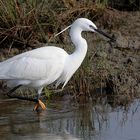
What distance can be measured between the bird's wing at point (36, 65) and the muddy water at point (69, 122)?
531 mm

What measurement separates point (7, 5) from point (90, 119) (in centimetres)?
339

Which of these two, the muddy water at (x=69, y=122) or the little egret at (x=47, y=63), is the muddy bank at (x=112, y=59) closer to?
the muddy water at (x=69, y=122)

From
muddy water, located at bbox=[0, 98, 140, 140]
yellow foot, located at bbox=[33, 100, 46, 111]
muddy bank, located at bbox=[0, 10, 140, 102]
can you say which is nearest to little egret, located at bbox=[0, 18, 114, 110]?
yellow foot, located at bbox=[33, 100, 46, 111]

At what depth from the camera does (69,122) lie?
8875 millimetres

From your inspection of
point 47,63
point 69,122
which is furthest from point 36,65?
point 69,122

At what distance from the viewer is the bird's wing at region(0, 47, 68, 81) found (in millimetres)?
9578

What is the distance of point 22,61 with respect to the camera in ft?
31.5

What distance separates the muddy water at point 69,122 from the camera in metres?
8.20

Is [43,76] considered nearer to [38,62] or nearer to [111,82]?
[38,62]

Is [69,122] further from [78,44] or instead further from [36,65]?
[78,44]

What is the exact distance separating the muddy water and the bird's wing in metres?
0.53

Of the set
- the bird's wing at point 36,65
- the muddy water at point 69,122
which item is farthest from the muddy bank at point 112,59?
the bird's wing at point 36,65

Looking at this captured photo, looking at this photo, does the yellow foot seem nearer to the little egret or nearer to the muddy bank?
the little egret

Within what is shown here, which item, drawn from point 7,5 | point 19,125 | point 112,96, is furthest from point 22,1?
point 19,125
